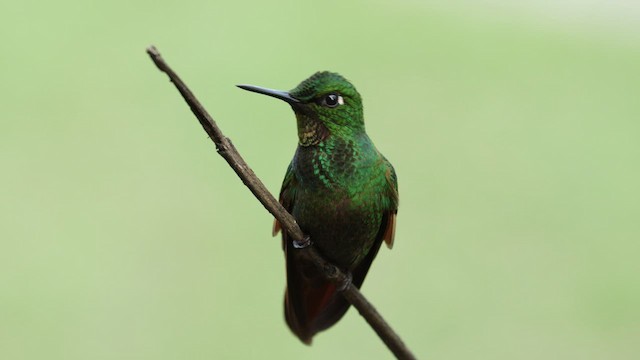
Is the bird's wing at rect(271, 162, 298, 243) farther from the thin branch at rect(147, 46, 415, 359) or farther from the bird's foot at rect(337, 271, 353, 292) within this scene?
the thin branch at rect(147, 46, 415, 359)

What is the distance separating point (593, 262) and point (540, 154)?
1.09 metres

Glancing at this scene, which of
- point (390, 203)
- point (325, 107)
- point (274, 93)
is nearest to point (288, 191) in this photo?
→ point (390, 203)

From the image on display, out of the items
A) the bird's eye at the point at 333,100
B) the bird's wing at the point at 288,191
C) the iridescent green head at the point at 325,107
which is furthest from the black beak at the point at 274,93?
the bird's wing at the point at 288,191

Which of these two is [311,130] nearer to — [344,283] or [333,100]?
[333,100]

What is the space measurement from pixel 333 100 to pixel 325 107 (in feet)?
0.10

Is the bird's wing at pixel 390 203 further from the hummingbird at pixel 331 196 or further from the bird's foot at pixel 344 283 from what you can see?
the bird's foot at pixel 344 283

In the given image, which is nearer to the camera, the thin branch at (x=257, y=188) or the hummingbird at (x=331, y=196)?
the thin branch at (x=257, y=188)

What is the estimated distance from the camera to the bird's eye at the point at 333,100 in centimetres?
211

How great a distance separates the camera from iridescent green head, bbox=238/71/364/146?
2018mm

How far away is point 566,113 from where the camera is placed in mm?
7348

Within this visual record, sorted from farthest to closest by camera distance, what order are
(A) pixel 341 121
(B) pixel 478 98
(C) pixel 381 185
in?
(B) pixel 478 98 < (C) pixel 381 185 < (A) pixel 341 121

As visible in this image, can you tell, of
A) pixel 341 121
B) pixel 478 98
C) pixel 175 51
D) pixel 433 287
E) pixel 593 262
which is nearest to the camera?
pixel 341 121

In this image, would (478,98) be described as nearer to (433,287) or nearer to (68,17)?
(433,287)

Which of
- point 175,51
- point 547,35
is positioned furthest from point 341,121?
point 547,35
